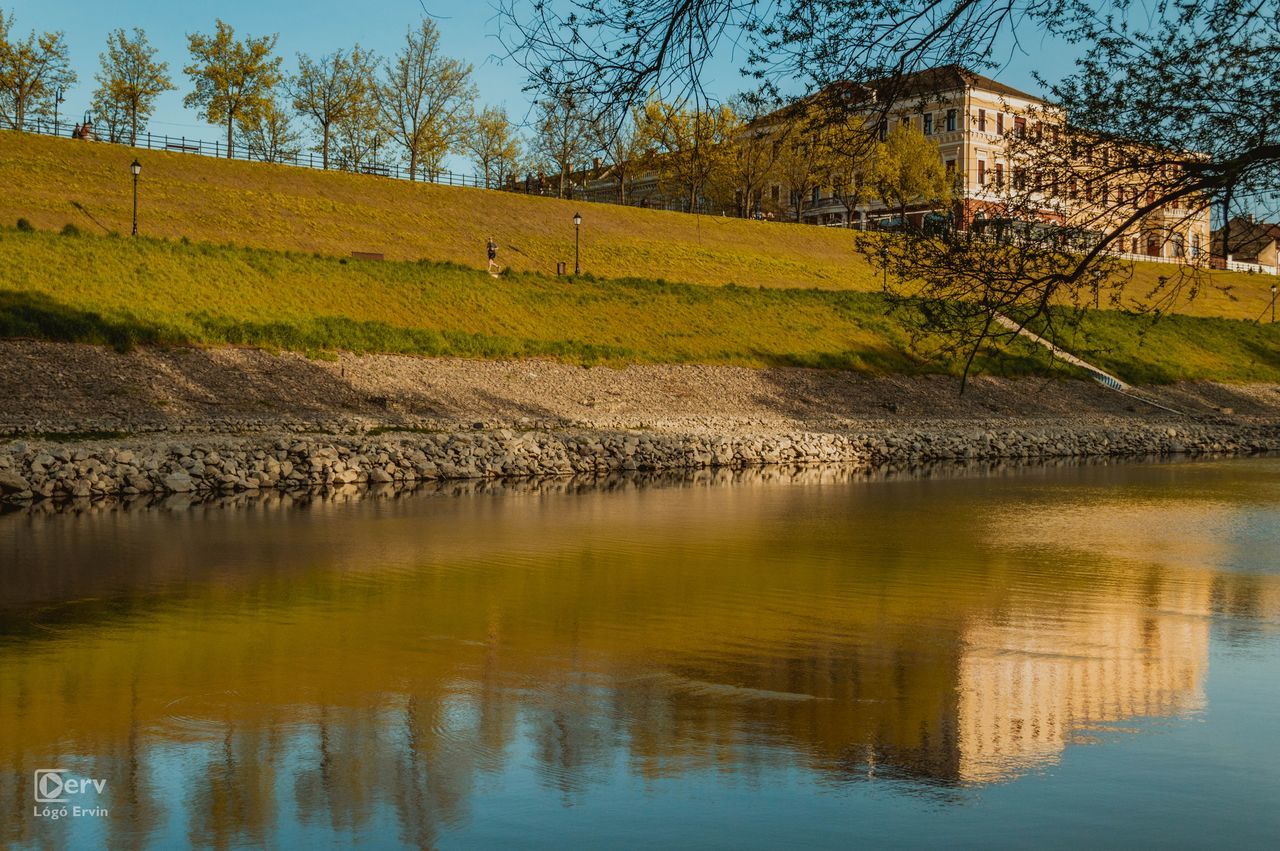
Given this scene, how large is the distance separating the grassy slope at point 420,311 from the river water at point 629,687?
1791 centimetres

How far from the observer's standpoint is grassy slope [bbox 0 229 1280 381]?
3527 centimetres

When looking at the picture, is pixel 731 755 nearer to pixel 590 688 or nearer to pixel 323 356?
pixel 590 688

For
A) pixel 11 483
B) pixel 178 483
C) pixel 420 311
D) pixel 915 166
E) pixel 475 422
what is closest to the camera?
pixel 11 483

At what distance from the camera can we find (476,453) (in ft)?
92.3

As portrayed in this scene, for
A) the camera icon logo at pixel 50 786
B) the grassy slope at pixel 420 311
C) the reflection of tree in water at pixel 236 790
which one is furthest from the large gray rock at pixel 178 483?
the camera icon logo at pixel 50 786

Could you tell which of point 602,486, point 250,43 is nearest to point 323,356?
point 602,486

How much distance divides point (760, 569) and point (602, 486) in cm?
1133

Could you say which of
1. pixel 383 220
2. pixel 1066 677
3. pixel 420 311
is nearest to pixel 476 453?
pixel 420 311

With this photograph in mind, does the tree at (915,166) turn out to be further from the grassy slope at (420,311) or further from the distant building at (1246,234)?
the distant building at (1246,234)

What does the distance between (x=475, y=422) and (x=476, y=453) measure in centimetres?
487

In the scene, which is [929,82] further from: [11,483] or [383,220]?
[383,220]

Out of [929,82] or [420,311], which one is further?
[420,311]

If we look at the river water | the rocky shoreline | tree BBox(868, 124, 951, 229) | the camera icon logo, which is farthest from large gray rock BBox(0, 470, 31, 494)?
tree BBox(868, 124, 951, 229)

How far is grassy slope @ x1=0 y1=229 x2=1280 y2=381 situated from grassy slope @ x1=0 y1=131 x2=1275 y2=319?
6032 millimetres
